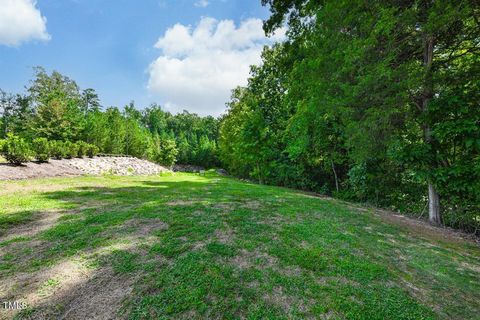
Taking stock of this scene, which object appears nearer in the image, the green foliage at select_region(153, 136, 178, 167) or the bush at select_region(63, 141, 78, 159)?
the bush at select_region(63, 141, 78, 159)

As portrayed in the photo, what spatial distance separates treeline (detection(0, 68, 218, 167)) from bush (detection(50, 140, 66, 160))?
103mm

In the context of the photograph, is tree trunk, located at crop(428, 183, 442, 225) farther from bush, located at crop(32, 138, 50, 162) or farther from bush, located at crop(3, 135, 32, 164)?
bush, located at crop(32, 138, 50, 162)

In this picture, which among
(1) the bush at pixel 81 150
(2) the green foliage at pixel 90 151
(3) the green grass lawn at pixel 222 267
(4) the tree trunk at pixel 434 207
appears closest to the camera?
(3) the green grass lawn at pixel 222 267

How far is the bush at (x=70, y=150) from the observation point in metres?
16.1

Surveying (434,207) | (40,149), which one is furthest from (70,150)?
(434,207)

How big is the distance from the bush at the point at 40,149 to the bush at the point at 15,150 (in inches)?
69.5

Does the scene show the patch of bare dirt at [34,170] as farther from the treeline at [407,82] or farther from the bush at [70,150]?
the treeline at [407,82]

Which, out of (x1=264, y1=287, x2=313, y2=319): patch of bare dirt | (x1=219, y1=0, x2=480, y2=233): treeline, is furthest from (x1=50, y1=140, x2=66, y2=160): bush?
(x1=264, y1=287, x2=313, y2=319): patch of bare dirt

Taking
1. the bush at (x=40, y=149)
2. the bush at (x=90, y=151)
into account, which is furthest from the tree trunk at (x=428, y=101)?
the bush at (x=90, y=151)

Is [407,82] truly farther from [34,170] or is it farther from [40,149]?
[40,149]

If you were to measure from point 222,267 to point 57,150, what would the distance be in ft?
57.7

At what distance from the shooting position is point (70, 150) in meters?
16.8

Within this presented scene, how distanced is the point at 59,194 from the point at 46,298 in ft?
20.0

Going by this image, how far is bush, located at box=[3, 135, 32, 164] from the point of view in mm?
10195
